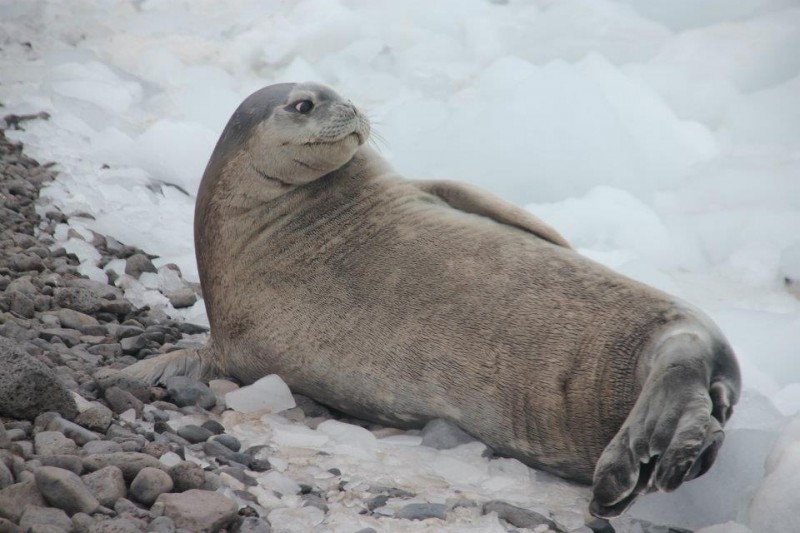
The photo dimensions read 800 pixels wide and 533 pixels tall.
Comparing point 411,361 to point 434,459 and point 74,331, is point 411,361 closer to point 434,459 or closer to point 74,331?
point 434,459

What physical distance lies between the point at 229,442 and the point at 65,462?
667 millimetres

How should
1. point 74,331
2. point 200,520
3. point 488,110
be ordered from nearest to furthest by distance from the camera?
point 200,520 < point 74,331 < point 488,110

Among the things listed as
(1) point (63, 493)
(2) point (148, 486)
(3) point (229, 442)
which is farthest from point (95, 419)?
(1) point (63, 493)

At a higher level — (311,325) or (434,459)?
(311,325)

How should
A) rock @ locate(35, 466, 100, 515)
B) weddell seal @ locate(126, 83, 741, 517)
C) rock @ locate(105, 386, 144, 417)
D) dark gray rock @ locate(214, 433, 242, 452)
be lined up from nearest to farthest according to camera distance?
rock @ locate(35, 466, 100, 515)
weddell seal @ locate(126, 83, 741, 517)
dark gray rock @ locate(214, 433, 242, 452)
rock @ locate(105, 386, 144, 417)

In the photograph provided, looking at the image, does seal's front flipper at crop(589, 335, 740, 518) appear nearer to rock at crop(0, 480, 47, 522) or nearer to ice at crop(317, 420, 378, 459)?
ice at crop(317, 420, 378, 459)

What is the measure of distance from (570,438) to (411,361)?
21.9 inches

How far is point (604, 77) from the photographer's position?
6.61 metres

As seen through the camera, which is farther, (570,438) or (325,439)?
(325,439)

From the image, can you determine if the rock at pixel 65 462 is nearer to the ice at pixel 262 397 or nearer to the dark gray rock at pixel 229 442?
the dark gray rock at pixel 229 442

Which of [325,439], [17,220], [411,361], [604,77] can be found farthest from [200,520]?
[604,77]

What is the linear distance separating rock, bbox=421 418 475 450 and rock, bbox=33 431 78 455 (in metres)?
1.05

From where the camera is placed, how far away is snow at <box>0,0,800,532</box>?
112 inches

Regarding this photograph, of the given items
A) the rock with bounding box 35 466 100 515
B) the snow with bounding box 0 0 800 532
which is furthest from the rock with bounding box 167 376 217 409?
the rock with bounding box 35 466 100 515
